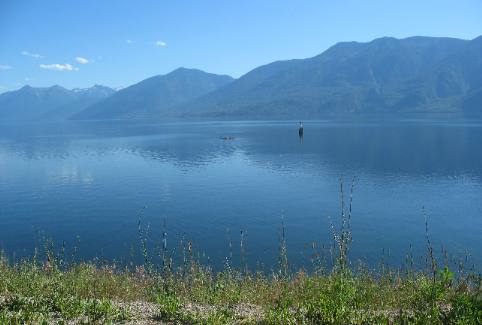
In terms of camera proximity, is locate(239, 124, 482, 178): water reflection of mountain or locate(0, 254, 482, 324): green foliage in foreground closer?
locate(0, 254, 482, 324): green foliage in foreground

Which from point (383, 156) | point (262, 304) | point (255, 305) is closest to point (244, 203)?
point (262, 304)

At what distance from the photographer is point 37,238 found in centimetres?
4591

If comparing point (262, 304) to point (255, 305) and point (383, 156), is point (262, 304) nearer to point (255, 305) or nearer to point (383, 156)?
point (255, 305)

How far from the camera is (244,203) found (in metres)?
60.8

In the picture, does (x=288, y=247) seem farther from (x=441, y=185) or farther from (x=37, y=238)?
(x=441, y=185)

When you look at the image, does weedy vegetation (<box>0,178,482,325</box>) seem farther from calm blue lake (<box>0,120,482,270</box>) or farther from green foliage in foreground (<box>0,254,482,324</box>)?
calm blue lake (<box>0,120,482,270</box>)

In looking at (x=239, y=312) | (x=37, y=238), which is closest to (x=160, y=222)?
(x=37, y=238)

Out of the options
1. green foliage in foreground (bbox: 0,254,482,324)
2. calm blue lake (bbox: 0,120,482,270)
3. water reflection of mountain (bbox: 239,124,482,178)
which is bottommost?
calm blue lake (bbox: 0,120,482,270)

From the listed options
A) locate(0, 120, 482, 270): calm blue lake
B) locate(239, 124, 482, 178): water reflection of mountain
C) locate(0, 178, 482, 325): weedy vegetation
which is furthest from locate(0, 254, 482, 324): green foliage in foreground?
locate(239, 124, 482, 178): water reflection of mountain

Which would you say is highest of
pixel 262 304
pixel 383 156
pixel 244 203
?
pixel 262 304

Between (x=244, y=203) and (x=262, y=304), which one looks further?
(x=244, y=203)

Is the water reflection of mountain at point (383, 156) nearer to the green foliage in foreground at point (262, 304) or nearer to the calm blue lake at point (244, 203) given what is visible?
the calm blue lake at point (244, 203)

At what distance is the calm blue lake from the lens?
43.0 m

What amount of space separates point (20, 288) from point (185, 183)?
62.5 m
